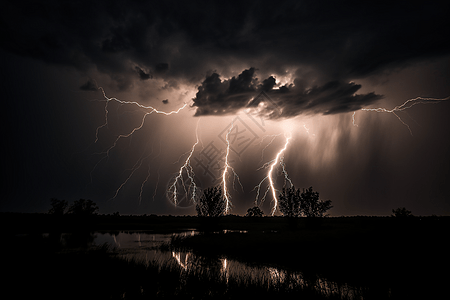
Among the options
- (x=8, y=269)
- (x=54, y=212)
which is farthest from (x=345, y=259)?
(x=54, y=212)

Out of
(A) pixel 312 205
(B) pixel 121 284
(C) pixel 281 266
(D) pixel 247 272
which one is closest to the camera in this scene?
(B) pixel 121 284

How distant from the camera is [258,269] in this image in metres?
10.1

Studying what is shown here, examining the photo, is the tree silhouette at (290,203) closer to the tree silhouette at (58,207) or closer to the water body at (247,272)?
the water body at (247,272)

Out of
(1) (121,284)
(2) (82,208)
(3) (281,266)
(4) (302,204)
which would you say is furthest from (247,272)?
(2) (82,208)

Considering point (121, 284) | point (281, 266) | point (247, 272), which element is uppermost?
point (121, 284)

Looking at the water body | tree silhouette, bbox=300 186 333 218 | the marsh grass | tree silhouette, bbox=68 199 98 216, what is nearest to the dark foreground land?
the marsh grass

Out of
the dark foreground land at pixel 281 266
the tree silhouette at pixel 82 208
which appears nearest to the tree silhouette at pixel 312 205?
the dark foreground land at pixel 281 266

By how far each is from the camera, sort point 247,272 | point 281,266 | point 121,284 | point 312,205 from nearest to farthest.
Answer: point 121,284
point 247,272
point 281,266
point 312,205

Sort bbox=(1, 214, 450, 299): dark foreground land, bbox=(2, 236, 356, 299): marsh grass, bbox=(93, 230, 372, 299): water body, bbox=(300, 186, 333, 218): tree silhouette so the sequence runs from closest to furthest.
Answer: bbox=(2, 236, 356, 299): marsh grass < bbox=(1, 214, 450, 299): dark foreground land < bbox=(93, 230, 372, 299): water body < bbox=(300, 186, 333, 218): tree silhouette

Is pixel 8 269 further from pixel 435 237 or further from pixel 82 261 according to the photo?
pixel 435 237

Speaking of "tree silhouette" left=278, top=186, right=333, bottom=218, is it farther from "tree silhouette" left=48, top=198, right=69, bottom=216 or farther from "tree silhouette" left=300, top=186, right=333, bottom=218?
"tree silhouette" left=48, top=198, right=69, bottom=216

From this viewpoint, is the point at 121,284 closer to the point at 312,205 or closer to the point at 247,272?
the point at 247,272

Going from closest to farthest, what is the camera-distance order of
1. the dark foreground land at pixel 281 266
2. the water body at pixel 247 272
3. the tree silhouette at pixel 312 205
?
the dark foreground land at pixel 281 266 < the water body at pixel 247 272 < the tree silhouette at pixel 312 205

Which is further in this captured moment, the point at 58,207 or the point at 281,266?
the point at 58,207
